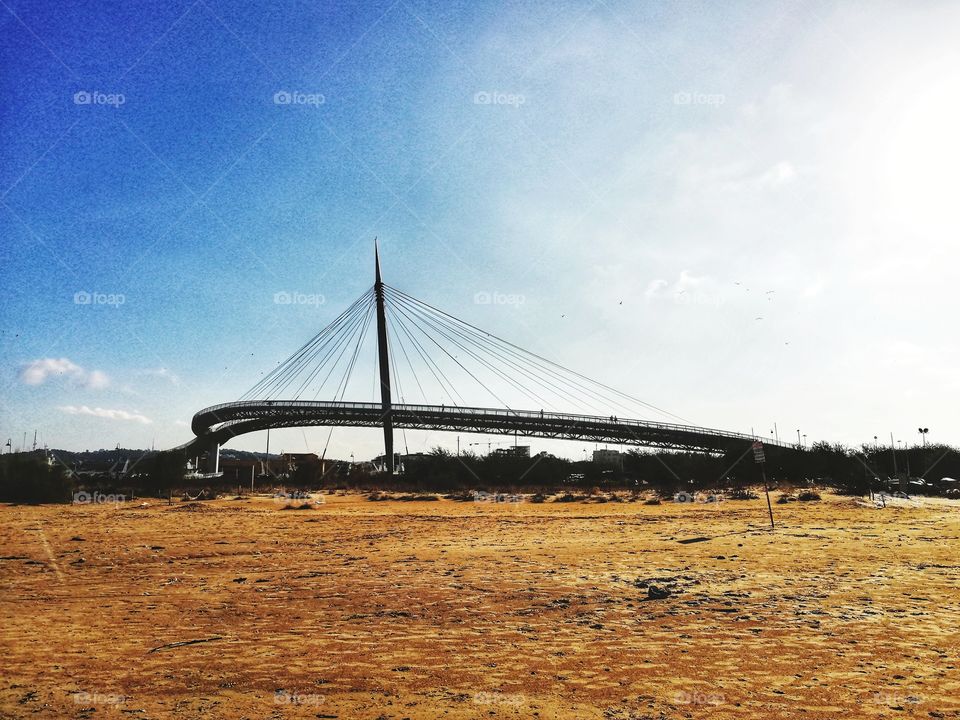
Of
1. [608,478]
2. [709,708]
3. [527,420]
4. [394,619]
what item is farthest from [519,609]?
[527,420]

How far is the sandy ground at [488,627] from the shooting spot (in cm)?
543

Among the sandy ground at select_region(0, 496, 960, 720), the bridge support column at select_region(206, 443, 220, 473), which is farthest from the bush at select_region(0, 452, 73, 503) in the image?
the bridge support column at select_region(206, 443, 220, 473)

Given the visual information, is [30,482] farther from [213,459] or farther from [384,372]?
[213,459]

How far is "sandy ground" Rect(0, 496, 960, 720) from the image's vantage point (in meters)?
5.43

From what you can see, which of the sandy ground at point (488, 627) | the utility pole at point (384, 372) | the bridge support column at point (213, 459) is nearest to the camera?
the sandy ground at point (488, 627)

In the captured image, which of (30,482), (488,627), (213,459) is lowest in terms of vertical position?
(213,459)

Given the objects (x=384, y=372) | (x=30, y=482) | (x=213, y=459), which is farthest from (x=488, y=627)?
(x=213, y=459)

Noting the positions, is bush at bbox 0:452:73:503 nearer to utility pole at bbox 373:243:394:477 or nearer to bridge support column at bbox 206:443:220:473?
utility pole at bbox 373:243:394:477

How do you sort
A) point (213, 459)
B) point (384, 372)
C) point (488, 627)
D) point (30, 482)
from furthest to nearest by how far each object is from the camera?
point (213, 459), point (384, 372), point (30, 482), point (488, 627)

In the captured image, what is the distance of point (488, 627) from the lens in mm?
7785

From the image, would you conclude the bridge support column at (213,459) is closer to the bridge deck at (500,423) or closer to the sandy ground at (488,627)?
the bridge deck at (500,423)

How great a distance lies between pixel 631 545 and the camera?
14.6 meters

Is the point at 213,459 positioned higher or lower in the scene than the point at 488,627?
lower

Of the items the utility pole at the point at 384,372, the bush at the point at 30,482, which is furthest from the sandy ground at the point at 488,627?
the utility pole at the point at 384,372
